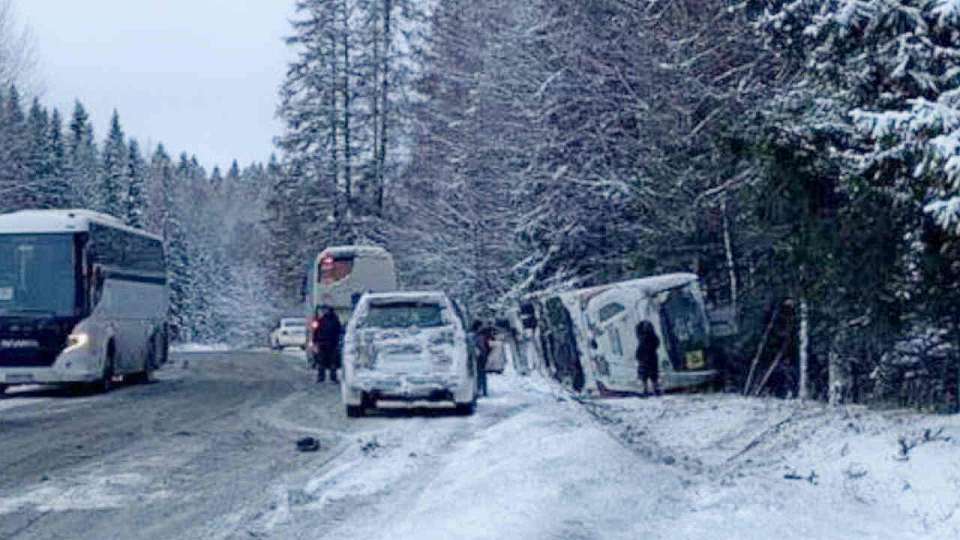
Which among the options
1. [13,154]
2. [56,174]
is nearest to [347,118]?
[13,154]

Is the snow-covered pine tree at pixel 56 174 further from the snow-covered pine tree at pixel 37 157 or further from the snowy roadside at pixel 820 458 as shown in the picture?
the snowy roadside at pixel 820 458

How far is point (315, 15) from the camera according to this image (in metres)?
63.2

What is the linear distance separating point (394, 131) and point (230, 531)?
168ft

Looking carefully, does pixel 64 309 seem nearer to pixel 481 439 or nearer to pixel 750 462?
pixel 481 439

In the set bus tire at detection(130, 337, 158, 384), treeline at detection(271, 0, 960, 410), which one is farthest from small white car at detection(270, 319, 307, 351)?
bus tire at detection(130, 337, 158, 384)

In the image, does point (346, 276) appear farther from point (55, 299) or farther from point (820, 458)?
point (820, 458)

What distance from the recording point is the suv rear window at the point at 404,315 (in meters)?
21.3

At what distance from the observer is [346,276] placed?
4512 cm

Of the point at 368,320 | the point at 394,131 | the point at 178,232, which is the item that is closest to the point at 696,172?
the point at 368,320

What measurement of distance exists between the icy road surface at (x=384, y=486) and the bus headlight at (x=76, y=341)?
5.94 m

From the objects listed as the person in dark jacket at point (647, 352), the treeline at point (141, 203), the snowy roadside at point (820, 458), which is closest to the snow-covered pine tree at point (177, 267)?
the treeline at point (141, 203)

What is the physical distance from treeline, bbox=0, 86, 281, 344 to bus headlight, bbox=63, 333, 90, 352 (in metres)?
31.6

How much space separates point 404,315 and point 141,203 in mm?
73431

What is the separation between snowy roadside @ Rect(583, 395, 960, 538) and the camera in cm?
1031
